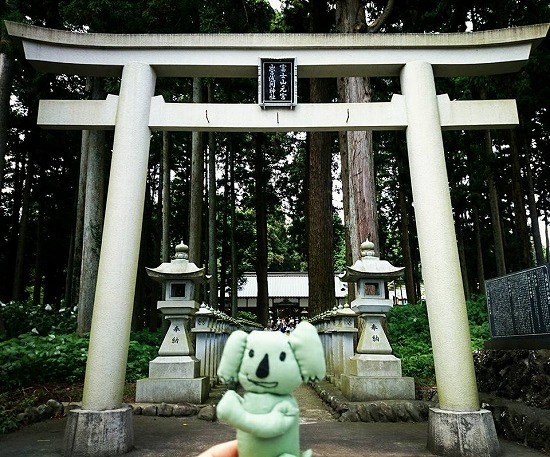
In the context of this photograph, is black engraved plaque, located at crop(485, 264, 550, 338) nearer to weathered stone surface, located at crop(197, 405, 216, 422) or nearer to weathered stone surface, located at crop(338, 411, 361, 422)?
weathered stone surface, located at crop(338, 411, 361, 422)

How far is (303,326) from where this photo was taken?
275cm

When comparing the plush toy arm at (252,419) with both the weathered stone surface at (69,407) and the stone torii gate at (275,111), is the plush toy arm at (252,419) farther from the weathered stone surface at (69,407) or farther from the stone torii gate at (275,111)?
the weathered stone surface at (69,407)

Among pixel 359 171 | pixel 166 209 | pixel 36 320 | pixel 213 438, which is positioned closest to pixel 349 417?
pixel 213 438

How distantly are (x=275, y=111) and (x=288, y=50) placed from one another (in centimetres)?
81

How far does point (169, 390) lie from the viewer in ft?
24.3

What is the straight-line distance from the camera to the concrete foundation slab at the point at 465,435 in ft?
14.8

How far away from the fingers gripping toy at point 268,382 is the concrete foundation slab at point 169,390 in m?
5.15

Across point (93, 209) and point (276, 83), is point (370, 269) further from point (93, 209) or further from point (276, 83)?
point (93, 209)

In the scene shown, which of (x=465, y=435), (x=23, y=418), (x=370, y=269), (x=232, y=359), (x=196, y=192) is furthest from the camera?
(x=196, y=192)

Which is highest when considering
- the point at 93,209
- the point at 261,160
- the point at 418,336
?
the point at 261,160

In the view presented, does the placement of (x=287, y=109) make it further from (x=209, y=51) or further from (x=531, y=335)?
(x=531, y=335)

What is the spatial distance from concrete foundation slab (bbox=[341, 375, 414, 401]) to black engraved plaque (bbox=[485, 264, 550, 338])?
5.30 ft

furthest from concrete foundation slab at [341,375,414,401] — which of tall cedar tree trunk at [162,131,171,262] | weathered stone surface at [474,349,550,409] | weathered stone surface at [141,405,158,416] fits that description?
tall cedar tree trunk at [162,131,171,262]

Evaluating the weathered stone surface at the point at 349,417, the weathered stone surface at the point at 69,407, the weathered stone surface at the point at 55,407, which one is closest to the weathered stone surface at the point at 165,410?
the weathered stone surface at the point at 69,407
